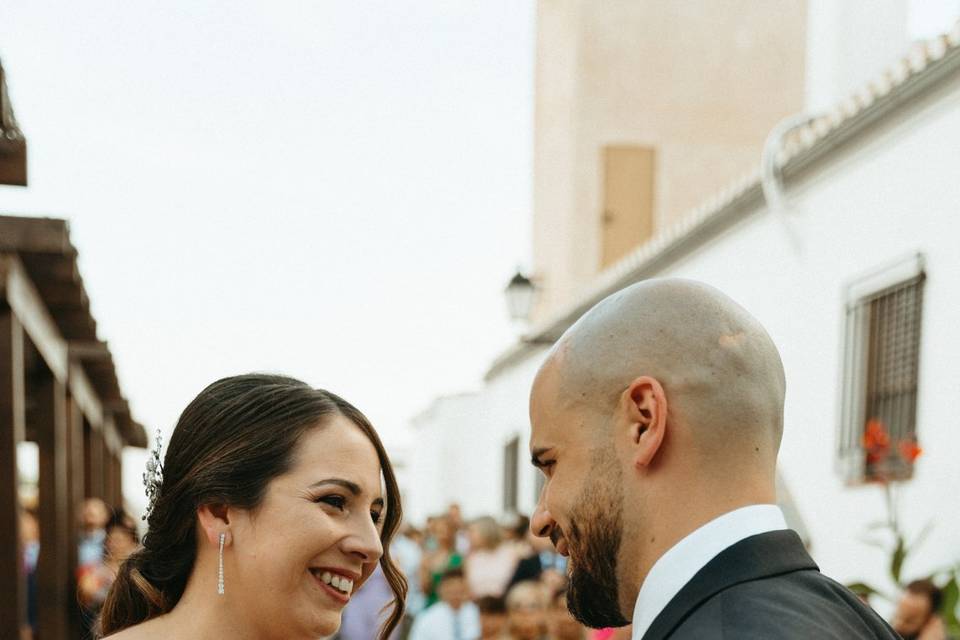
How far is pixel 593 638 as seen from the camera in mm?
5441

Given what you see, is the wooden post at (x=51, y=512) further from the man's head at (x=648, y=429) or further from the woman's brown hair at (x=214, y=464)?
the man's head at (x=648, y=429)

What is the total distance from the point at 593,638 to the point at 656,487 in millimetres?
3704

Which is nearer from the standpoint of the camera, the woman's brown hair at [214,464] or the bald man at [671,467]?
the bald man at [671,467]

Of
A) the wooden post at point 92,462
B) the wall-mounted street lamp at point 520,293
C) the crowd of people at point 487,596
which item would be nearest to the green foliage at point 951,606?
the crowd of people at point 487,596

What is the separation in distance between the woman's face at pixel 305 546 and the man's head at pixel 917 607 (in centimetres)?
404

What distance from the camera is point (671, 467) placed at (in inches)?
75.0

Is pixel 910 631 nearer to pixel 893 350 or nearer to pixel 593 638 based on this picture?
pixel 593 638

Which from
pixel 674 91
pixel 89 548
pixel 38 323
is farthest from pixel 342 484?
pixel 674 91

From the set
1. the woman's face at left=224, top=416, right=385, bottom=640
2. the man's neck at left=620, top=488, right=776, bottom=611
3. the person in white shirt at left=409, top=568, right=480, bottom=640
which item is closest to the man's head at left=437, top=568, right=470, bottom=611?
the person in white shirt at left=409, top=568, right=480, bottom=640

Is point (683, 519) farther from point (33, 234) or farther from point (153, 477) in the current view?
point (33, 234)

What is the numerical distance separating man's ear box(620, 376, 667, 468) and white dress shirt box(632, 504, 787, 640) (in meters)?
0.13

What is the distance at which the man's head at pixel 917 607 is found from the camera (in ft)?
20.1

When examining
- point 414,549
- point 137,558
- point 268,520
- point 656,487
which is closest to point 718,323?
point 656,487

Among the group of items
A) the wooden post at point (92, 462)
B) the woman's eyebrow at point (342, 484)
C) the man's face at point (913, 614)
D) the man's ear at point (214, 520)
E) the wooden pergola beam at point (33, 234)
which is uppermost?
the wooden pergola beam at point (33, 234)
